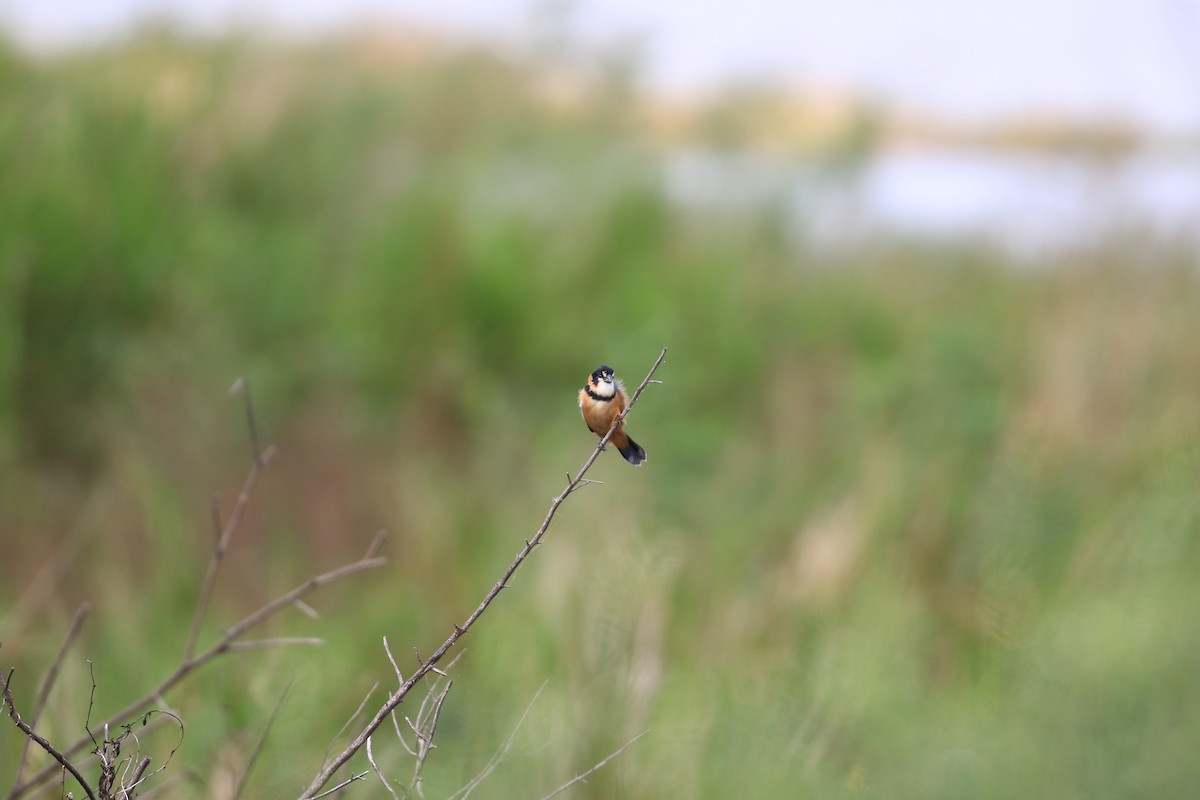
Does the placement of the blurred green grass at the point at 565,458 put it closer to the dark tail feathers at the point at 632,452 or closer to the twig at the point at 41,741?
the dark tail feathers at the point at 632,452

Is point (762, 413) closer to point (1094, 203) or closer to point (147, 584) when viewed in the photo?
point (1094, 203)

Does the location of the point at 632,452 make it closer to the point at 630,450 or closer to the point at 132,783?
the point at 630,450

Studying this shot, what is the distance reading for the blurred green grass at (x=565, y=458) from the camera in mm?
2160

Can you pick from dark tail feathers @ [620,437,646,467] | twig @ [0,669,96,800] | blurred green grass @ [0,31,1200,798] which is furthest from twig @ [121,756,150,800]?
blurred green grass @ [0,31,1200,798]

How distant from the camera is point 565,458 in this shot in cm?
437

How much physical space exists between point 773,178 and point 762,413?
11.7ft

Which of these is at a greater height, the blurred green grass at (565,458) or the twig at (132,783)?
the twig at (132,783)

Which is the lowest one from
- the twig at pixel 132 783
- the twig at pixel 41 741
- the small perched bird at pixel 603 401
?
the twig at pixel 132 783

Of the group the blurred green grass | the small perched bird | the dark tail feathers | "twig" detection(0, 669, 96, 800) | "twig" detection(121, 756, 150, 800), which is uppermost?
the small perched bird

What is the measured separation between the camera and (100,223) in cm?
519

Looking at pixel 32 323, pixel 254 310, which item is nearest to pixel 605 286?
pixel 254 310

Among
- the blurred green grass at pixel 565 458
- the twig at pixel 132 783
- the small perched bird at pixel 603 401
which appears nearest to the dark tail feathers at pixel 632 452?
the small perched bird at pixel 603 401

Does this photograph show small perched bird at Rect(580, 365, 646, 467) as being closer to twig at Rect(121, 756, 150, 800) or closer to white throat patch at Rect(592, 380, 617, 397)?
white throat patch at Rect(592, 380, 617, 397)

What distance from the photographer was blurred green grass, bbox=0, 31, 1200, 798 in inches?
85.0
